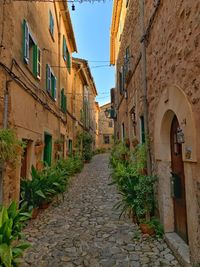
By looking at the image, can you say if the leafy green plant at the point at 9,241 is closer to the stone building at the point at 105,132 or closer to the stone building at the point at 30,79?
the stone building at the point at 30,79

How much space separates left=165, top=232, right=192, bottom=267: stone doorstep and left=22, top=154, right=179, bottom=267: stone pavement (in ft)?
0.38

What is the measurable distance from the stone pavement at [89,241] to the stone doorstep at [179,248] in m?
0.11

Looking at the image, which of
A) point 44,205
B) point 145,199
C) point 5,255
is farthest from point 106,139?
point 5,255

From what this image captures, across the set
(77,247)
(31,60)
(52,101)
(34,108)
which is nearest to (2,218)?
(77,247)

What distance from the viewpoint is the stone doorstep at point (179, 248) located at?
9.58ft

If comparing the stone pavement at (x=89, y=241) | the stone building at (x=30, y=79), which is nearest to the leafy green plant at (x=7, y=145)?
the stone building at (x=30, y=79)

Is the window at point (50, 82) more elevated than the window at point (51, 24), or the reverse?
the window at point (51, 24)

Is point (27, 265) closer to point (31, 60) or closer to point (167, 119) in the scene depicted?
point (167, 119)

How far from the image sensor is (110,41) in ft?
51.6

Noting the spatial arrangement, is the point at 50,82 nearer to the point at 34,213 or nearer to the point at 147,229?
the point at 34,213

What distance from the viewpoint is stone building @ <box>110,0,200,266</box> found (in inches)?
103

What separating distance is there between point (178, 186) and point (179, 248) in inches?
35.9

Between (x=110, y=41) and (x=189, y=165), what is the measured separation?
48.4ft

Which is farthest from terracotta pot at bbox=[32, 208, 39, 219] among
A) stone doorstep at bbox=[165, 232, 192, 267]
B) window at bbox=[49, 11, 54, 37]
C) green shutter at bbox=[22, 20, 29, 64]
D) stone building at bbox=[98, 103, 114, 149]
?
stone building at bbox=[98, 103, 114, 149]
